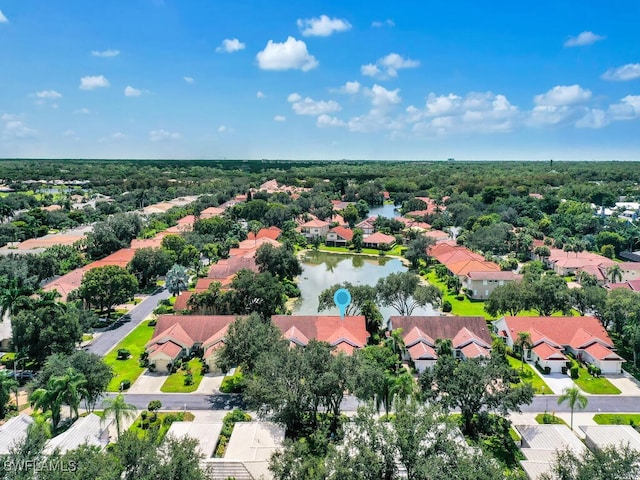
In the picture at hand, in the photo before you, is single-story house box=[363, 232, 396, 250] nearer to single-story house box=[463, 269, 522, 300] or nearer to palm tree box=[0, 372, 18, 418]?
single-story house box=[463, 269, 522, 300]

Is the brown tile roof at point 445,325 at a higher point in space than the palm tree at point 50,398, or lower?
lower

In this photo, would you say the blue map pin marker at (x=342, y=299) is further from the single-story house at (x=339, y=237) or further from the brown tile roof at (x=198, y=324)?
the single-story house at (x=339, y=237)

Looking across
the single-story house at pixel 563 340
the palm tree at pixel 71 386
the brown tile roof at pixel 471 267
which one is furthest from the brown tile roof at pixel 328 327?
the brown tile roof at pixel 471 267

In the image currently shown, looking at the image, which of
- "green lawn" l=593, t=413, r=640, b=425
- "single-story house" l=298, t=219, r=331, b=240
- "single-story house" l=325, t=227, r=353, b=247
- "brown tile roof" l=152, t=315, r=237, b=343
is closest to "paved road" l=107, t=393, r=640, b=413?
"green lawn" l=593, t=413, r=640, b=425

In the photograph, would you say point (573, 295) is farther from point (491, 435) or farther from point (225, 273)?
point (225, 273)

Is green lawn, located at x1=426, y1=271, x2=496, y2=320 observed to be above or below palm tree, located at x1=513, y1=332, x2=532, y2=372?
below
